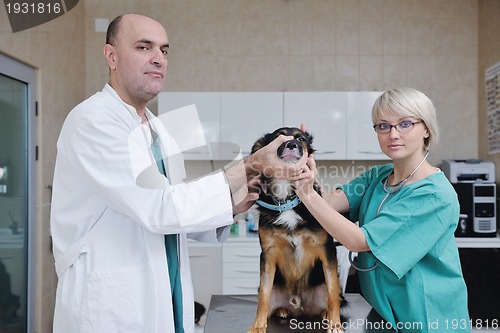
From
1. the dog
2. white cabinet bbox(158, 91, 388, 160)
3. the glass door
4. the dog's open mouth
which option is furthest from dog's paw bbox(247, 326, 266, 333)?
white cabinet bbox(158, 91, 388, 160)

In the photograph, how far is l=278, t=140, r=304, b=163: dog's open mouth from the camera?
Result: 1275 mm

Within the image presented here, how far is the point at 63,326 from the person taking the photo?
1.25 meters

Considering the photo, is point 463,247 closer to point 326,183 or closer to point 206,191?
point 326,183

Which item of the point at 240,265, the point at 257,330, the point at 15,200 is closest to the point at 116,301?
the point at 257,330

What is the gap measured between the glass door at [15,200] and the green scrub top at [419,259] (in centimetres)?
248

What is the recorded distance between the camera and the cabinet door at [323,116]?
12.2ft

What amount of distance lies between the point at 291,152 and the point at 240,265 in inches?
94.8

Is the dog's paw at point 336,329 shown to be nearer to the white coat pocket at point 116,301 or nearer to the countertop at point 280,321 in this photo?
the countertop at point 280,321

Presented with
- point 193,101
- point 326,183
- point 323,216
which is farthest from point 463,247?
point 323,216

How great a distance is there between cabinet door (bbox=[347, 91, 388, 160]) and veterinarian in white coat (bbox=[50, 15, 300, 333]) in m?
2.52

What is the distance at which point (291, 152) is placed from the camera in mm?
1285

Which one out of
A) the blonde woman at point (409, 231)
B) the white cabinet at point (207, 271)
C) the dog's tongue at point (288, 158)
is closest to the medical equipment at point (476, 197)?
the white cabinet at point (207, 271)

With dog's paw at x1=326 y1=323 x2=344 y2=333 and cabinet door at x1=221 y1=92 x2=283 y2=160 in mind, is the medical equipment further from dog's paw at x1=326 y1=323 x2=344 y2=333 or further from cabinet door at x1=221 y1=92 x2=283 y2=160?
dog's paw at x1=326 y1=323 x2=344 y2=333

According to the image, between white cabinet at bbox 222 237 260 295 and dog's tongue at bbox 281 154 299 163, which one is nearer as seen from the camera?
dog's tongue at bbox 281 154 299 163
